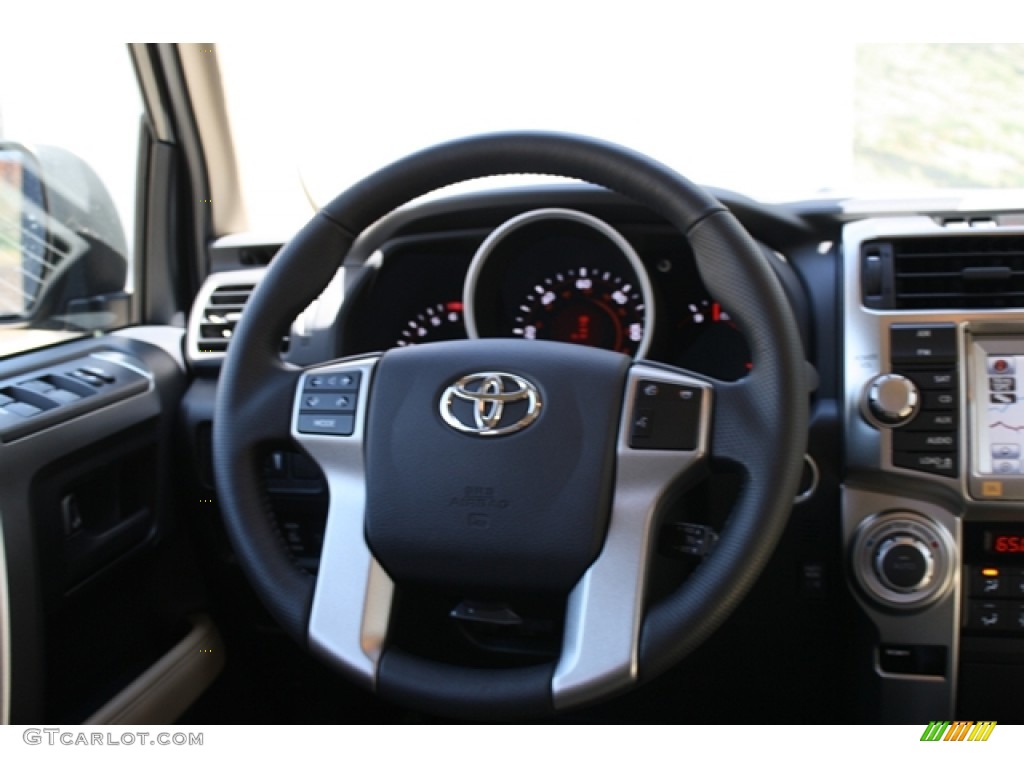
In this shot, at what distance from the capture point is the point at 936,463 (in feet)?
4.48

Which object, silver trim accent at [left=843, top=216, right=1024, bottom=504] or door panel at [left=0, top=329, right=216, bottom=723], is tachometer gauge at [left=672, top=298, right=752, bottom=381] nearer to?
silver trim accent at [left=843, top=216, right=1024, bottom=504]

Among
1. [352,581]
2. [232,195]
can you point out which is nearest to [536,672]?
[352,581]

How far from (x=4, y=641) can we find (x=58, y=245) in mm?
847

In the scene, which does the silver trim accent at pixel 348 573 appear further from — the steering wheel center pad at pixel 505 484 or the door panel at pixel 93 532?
the door panel at pixel 93 532

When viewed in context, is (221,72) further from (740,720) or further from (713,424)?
(740,720)

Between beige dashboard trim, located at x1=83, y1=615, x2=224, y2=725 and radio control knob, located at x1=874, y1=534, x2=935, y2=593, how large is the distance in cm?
115

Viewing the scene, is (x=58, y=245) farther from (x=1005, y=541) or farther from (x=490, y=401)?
(x=1005, y=541)

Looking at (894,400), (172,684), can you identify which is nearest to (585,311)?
(894,400)

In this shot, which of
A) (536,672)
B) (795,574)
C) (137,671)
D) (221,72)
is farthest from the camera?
(221,72)

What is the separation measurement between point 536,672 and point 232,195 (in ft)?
4.65

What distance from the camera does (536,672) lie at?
1.04 m

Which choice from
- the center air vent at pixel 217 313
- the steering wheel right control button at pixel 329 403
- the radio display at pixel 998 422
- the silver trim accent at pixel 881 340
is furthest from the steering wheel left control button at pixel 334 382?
the radio display at pixel 998 422

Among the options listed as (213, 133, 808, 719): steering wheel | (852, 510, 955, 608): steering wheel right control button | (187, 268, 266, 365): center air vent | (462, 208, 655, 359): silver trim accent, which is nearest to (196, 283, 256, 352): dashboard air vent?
(187, 268, 266, 365): center air vent
